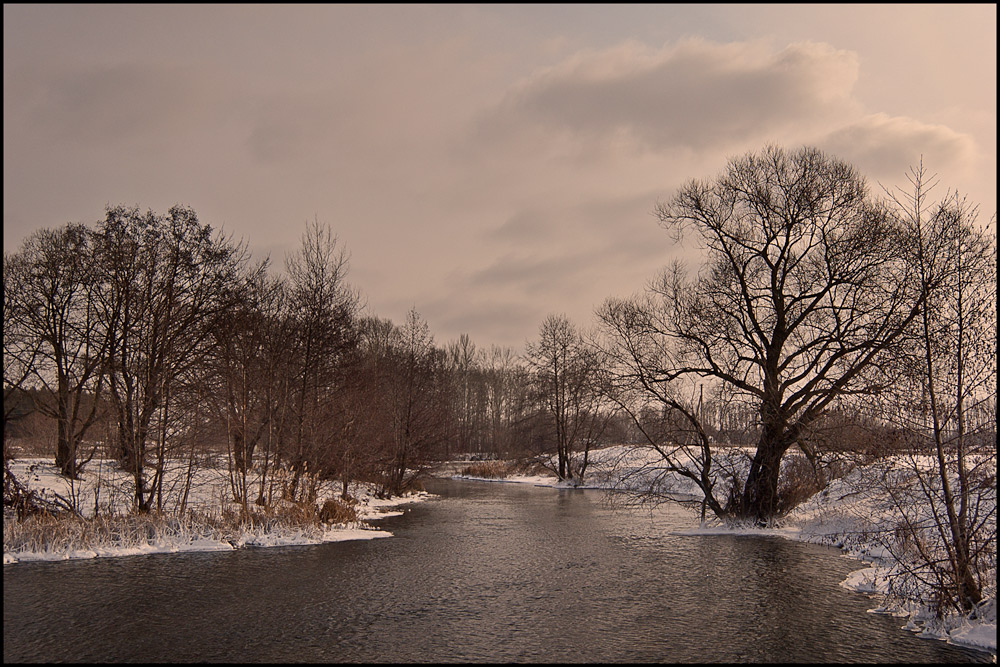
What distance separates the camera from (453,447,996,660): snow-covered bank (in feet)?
30.6

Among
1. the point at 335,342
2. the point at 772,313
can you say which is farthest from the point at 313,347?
the point at 772,313

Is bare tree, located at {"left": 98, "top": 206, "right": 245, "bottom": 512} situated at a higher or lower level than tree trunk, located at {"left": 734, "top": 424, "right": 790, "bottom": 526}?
higher

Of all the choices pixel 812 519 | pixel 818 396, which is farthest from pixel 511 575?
pixel 812 519

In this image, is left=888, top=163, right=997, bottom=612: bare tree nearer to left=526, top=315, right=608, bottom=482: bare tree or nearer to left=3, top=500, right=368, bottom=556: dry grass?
left=3, top=500, right=368, bottom=556: dry grass

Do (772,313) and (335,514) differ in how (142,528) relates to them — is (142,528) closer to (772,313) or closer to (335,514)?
(335,514)

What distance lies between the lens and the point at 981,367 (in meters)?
9.37

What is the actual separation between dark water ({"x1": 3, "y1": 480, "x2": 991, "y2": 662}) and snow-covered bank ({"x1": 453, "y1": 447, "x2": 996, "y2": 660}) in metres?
0.38

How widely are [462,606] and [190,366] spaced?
1354 cm

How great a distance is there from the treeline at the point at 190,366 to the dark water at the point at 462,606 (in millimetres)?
5255

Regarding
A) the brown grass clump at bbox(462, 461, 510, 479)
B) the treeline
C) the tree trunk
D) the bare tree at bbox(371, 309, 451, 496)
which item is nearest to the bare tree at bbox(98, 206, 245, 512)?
the treeline

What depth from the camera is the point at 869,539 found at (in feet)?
52.4

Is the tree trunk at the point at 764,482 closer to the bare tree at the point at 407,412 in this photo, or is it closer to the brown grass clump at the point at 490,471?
the bare tree at the point at 407,412

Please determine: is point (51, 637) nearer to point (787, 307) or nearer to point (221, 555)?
point (221, 555)

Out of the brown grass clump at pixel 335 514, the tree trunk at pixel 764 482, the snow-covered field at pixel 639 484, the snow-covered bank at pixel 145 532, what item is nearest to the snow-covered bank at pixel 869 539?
the snow-covered field at pixel 639 484
